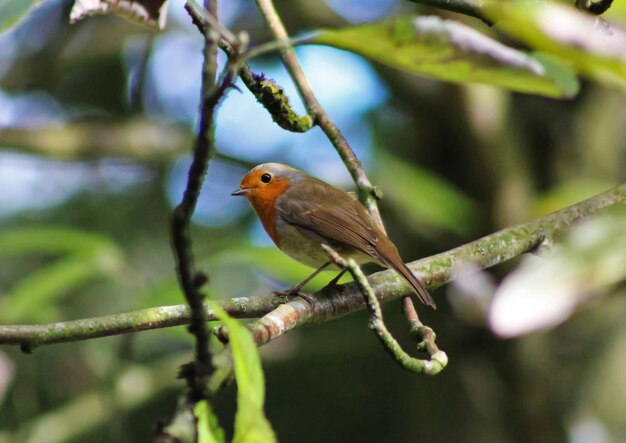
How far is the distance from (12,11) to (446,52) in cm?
65

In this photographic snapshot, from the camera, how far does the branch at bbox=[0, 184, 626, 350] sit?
1.71 m

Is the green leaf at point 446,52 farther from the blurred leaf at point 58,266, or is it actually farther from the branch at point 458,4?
the blurred leaf at point 58,266

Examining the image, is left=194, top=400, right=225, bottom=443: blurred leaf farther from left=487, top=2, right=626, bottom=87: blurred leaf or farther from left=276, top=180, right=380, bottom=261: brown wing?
left=276, top=180, right=380, bottom=261: brown wing

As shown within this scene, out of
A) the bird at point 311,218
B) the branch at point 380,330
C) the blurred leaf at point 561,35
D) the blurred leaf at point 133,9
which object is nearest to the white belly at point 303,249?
the bird at point 311,218

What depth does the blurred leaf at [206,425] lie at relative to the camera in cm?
108

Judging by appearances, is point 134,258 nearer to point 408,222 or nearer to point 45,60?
point 45,60

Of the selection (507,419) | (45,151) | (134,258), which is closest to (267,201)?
(45,151)

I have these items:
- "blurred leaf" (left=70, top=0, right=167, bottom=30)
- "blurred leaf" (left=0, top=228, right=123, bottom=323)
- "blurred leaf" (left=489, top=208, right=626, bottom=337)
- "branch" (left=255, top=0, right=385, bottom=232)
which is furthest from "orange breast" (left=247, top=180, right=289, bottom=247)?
"blurred leaf" (left=489, top=208, right=626, bottom=337)

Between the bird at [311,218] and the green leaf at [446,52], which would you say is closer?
the green leaf at [446,52]

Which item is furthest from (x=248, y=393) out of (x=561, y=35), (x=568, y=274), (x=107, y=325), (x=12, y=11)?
(x=107, y=325)

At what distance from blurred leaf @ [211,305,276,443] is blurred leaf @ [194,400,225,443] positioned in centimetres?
5

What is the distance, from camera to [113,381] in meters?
3.24

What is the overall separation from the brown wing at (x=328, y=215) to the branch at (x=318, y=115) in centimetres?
48

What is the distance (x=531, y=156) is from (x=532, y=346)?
A: 49.2 inches
